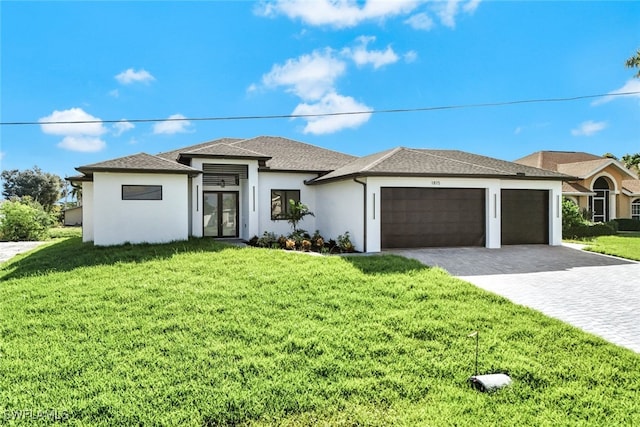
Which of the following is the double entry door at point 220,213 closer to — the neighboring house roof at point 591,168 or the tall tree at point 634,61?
the tall tree at point 634,61

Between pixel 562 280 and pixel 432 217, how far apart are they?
5.25 meters

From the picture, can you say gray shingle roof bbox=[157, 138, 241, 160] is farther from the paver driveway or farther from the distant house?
the distant house

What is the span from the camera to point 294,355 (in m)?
5.12

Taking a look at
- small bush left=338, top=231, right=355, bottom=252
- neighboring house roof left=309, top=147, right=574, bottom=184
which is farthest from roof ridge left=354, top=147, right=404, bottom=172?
small bush left=338, top=231, right=355, bottom=252

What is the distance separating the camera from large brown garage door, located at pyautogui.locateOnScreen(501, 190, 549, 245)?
1495 centimetres

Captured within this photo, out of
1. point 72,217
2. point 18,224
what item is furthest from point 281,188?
point 72,217

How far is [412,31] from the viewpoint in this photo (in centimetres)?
1639

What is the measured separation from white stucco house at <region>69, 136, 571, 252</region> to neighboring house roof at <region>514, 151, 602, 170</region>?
14789 mm

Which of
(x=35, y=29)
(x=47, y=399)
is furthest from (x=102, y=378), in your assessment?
(x=35, y=29)

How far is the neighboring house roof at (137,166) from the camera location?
12.7 m

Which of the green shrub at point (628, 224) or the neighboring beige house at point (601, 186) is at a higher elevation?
the neighboring beige house at point (601, 186)

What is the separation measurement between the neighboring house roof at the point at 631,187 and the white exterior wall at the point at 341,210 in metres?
26.2

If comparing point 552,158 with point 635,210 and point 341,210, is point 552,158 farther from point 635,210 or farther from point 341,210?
point 341,210

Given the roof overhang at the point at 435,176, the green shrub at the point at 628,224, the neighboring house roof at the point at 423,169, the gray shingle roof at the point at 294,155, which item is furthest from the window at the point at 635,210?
the gray shingle roof at the point at 294,155
